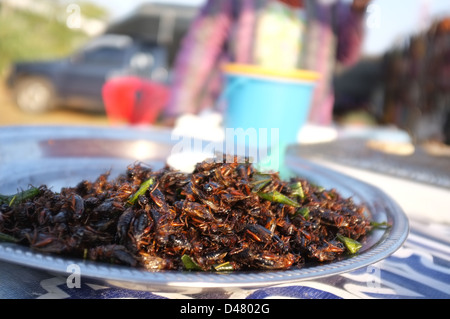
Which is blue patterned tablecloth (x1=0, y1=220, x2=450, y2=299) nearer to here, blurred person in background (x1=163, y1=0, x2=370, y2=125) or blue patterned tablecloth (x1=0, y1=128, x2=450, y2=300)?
blue patterned tablecloth (x1=0, y1=128, x2=450, y2=300)

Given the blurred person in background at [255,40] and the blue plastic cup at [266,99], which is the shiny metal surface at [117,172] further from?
the blurred person in background at [255,40]

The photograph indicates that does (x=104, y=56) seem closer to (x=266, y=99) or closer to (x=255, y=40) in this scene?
(x=255, y=40)

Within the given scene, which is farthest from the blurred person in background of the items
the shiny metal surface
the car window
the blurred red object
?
the car window

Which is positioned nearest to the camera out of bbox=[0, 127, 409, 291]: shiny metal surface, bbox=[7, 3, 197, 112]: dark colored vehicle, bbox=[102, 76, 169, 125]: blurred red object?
bbox=[0, 127, 409, 291]: shiny metal surface

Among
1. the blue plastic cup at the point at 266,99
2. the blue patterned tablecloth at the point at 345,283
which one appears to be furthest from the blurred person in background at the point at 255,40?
the blue patterned tablecloth at the point at 345,283

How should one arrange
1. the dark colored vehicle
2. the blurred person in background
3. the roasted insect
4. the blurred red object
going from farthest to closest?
the dark colored vehicle
the blurred red object
the blurred person in background
the roasted insect

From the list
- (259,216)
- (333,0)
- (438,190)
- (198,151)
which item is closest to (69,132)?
(198,151)

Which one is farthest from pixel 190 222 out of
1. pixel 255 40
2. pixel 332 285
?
pixel 255 40
